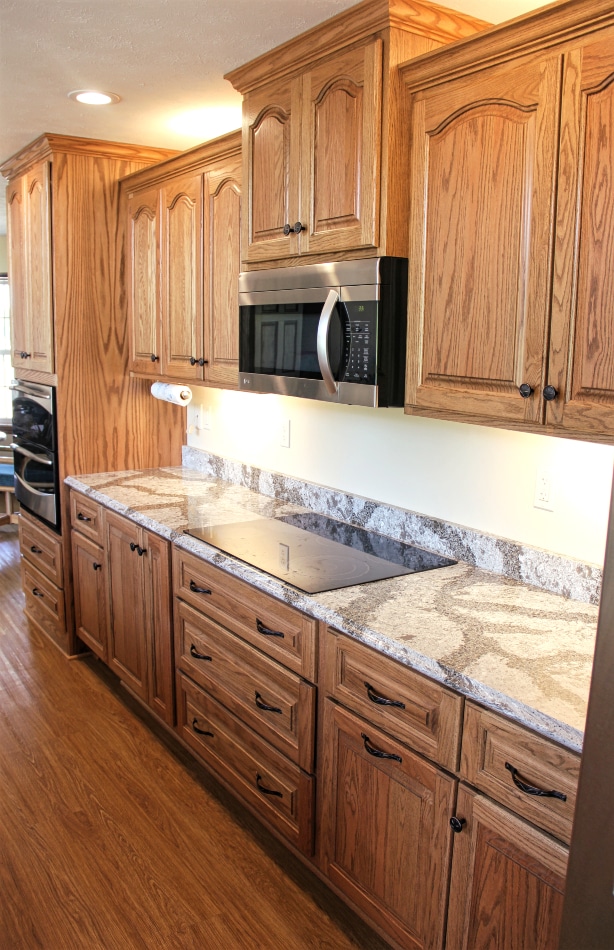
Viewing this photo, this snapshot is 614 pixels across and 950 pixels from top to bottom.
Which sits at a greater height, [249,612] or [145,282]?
[145,282]

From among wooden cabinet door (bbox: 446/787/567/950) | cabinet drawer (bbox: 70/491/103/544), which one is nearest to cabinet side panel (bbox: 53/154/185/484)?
cabinet drawer (bbox: 70/491/103/544)

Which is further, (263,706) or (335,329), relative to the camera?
(263,706)

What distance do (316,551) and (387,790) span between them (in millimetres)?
816

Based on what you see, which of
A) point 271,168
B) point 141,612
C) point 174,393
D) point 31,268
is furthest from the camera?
point 31,268

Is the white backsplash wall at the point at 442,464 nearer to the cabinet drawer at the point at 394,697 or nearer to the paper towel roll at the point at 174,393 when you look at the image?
the paper towel roll at the point at 174,393

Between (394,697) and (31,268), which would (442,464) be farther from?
(31,268)

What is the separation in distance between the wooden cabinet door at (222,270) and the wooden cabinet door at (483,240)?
96cm

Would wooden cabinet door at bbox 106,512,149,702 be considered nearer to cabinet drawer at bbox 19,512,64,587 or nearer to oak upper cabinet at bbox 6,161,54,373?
cabinet drawer at bbox 19,512,64,587

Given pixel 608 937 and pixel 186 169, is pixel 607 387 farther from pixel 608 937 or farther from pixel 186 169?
pixel 186 169

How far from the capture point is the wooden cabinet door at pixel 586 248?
5.06ft

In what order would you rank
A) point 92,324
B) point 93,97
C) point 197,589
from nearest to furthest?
point 197,589
point 93,97
point 92,324

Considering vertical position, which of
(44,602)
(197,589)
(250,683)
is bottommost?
(44,602)

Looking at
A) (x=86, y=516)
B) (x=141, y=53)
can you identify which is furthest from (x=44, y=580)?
(x=141, y=53)

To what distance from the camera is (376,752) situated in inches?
72.9
